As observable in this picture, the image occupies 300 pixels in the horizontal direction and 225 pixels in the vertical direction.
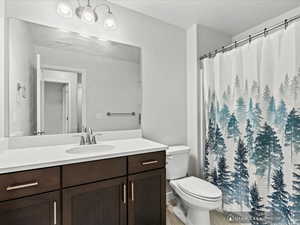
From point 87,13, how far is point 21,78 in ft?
2.72

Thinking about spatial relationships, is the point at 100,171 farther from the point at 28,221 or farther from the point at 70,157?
the point at 28,221

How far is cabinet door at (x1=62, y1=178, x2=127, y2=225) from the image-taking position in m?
1.09

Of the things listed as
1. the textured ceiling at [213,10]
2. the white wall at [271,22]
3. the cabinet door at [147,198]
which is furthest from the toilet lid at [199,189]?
the white wall at [271,22]

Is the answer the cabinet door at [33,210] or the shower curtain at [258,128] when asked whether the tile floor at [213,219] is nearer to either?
the shower curtain at [258,128]

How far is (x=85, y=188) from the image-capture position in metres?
1.13

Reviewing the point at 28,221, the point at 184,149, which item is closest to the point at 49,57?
the point at 28,221

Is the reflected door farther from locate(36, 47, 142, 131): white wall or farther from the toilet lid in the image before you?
the toilet lid

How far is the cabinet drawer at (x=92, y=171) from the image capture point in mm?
1079

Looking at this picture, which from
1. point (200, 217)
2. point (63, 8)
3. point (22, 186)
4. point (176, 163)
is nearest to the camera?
point (22, 186)

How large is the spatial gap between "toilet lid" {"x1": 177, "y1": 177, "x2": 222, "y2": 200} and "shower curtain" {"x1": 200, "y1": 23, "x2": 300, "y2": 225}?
12.5 inches

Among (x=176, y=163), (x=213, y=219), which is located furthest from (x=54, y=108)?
(x=213, y=219)

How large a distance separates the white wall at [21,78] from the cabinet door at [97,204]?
2.45 feet

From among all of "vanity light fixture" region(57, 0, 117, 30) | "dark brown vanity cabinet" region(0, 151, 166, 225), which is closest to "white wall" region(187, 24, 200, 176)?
"dark brown vanity cabinet" region(0, 151, 166, 225)

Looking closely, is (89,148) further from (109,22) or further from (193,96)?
(193,96)
